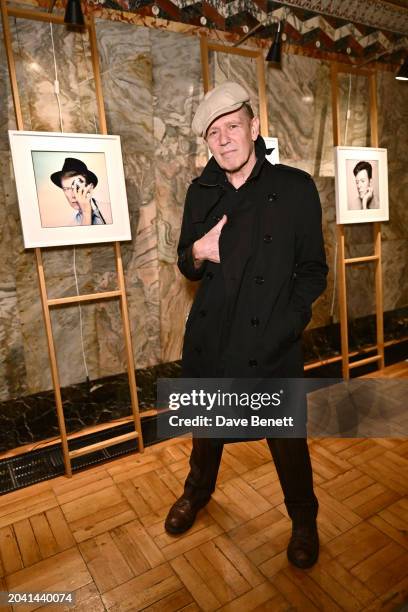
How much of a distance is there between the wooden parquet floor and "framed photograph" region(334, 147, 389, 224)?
1.68m

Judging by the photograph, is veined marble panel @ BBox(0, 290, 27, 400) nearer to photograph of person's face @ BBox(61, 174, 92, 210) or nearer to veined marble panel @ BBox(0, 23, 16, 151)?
photograph of person's face @ BBox(61, 174, 92, 210)

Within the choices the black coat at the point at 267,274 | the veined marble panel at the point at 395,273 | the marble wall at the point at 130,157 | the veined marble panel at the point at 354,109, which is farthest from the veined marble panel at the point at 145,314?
the veined marble panel at the point at 395,273

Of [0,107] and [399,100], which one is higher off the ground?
[399,100]

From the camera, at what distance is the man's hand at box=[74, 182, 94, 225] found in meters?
2.16

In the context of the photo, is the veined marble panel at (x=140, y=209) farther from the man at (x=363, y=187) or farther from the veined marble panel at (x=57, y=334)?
the man at (x=363, y=187)

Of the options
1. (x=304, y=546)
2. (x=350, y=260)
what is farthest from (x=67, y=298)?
(x=350, y=260)

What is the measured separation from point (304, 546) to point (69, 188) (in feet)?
6.55

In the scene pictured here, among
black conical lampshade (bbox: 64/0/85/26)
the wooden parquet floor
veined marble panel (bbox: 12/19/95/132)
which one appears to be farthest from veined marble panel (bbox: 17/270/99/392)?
black conical lampshade (bbox: 64/0/85/26)

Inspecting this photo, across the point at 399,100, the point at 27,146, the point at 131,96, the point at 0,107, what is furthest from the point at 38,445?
the point at 399,100

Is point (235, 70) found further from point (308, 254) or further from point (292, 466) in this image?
point (292, 466)

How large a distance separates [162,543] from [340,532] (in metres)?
0.78

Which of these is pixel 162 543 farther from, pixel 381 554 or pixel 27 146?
pixel 27 146

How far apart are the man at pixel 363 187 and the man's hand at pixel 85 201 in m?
1.93

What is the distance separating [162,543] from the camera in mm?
1772
